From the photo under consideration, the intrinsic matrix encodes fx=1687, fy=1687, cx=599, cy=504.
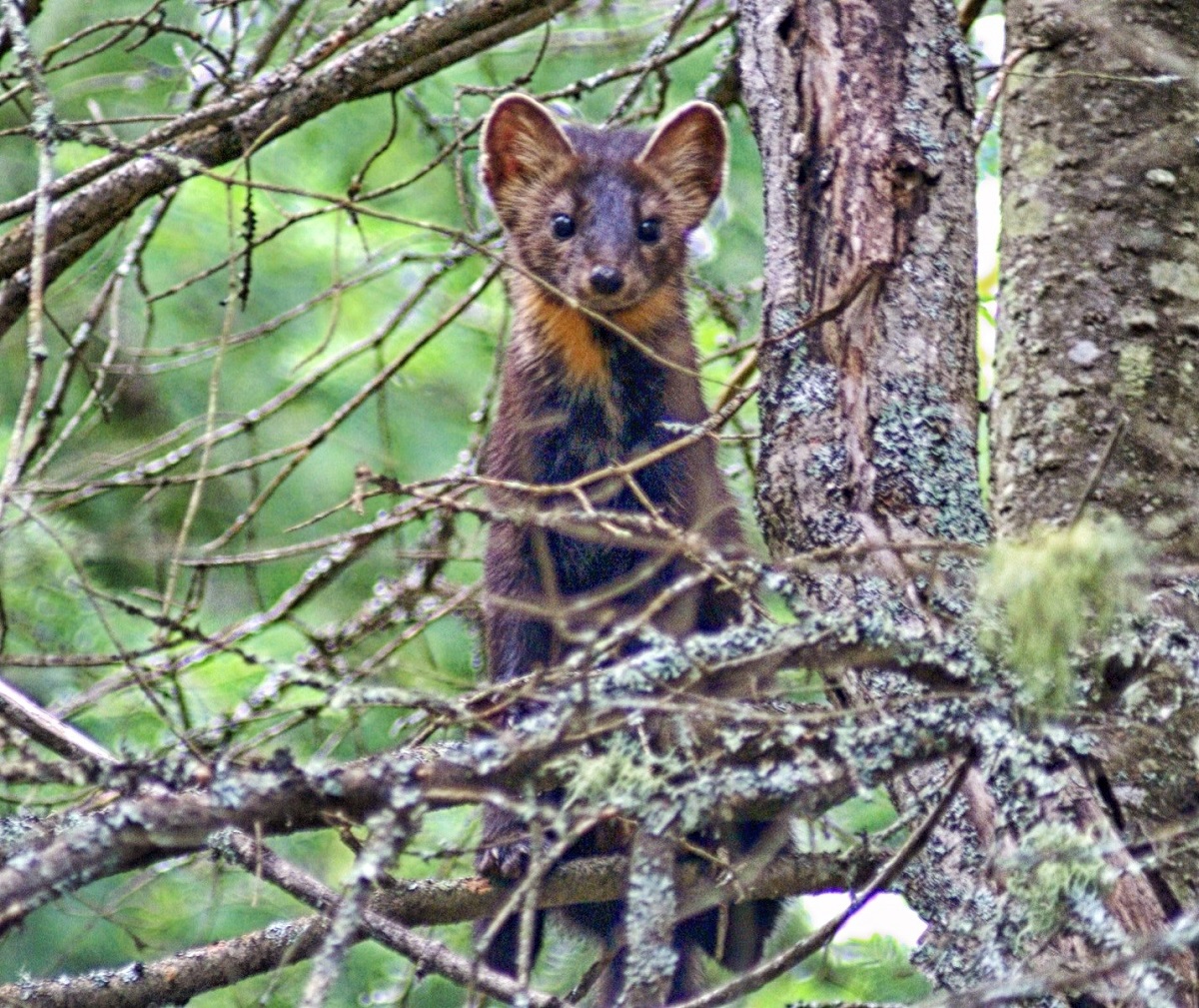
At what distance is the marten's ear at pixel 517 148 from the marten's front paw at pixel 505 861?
2.11 m

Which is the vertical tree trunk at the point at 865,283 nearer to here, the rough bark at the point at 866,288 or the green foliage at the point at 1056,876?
the rough bark at the point at 866,288

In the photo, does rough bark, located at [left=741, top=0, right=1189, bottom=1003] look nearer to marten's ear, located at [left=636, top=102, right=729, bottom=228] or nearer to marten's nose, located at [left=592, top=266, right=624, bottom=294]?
marten's nose, located at [left=592, top=266, right=624, bottom=294]

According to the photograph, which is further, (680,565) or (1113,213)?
(680,565)

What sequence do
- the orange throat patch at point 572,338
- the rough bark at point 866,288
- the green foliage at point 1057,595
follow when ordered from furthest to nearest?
1. the orange throat patch at point 572,338
2. the rough bark at point 866,288
3. the green foliage at point 1057,595

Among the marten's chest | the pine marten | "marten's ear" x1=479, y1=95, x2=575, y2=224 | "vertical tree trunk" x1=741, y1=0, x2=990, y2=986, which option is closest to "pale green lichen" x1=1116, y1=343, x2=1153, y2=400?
"vertical tree trunk" x1=741, y1=0, x2=990, y2=986

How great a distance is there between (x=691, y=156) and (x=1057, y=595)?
3.27m

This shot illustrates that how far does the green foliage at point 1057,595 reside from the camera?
2393 mm

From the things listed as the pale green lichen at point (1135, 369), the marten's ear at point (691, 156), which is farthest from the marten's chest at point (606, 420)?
the pale green lichen at point (1135, 369)

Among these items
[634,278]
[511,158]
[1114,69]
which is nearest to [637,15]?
[511,158]

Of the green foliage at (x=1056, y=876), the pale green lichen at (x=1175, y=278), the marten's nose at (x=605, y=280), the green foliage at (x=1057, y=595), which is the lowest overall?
the green foliage at (x=1056, y=876)

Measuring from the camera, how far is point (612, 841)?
4.54 meters

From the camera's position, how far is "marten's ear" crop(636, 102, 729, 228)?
530cm

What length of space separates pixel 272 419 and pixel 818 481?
2951mm

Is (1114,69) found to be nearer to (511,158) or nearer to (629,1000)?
(511,158)
